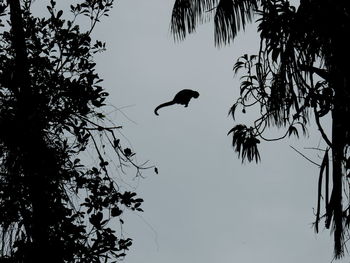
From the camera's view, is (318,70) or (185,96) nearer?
(318,70)

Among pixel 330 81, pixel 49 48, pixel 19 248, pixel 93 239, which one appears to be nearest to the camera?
pixel 330 81

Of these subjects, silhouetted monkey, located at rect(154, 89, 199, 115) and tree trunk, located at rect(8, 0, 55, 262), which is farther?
silhouetted monkey, located at rect(154, 89, 199, 115)

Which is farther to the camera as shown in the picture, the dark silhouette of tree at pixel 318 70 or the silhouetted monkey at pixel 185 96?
the silhouetted monkey at pixel 185 96

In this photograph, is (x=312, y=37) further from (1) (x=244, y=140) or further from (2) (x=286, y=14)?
(1) (x=244, y=140)

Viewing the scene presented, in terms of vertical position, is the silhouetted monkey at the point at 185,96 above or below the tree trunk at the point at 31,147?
above

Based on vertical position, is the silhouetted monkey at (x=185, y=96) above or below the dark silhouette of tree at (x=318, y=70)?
above

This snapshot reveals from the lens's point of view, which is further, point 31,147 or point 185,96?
point 185,96

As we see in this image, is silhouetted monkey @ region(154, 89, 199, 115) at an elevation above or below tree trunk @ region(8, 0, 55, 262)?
above

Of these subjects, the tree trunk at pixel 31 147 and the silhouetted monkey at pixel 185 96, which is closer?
the tree trunk at pixel 31 147

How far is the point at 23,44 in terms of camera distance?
3754mm

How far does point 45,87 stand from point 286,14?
1.95 meters

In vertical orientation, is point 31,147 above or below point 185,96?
below

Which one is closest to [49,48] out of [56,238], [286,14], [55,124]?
[55,124]

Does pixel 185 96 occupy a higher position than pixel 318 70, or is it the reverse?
pixel 185 96
